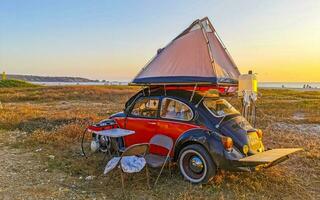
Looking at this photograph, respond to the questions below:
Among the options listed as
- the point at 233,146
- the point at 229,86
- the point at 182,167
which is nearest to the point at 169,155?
the point at 182,167

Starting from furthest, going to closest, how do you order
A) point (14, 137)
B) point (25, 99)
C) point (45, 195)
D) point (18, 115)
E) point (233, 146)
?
1. point (25, 99)
2. point (18, 115)
3. point (14, 137)
4. point (233, 146)
5. point (45, 195)

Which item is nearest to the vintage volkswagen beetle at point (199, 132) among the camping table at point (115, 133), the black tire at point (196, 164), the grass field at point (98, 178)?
the black tire at point (196, 164)

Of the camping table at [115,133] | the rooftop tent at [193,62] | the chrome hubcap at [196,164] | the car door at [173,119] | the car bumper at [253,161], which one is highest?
the rooftop tent at [193,62]

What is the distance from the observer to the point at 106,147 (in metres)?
8.20

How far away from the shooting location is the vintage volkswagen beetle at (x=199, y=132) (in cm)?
595

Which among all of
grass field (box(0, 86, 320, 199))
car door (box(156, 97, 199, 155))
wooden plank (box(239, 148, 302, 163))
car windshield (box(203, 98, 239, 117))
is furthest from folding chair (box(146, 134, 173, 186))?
wooden plank (box(239, 148, 302, 163))

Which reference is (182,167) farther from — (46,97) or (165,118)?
(46,97)

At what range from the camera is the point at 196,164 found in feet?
20.5

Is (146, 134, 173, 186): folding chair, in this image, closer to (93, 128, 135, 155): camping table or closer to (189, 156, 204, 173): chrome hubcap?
(189, 156, 204, 173): chrome hubcap

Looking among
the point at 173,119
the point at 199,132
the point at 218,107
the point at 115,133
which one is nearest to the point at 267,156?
the point at 199,132

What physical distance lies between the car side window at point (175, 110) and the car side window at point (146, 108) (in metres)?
0.20

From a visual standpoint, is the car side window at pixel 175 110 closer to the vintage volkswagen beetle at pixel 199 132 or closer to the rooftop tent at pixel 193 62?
the vintage volkswagen beetle at pixel 199 132

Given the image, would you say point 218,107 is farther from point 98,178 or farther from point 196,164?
point 98,178

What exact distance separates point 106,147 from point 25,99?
69.3ft
